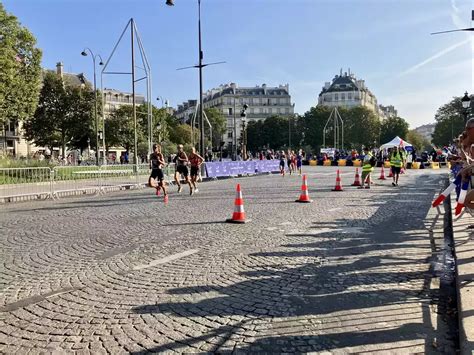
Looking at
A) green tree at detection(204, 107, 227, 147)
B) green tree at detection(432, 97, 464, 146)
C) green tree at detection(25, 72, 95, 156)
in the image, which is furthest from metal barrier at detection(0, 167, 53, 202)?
green tree at detection(204, 107, 227, 147)

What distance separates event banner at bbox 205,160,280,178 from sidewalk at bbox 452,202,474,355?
20.6 meters

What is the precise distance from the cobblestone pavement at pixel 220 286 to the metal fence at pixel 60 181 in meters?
6.22

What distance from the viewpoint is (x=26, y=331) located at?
3.77 metres

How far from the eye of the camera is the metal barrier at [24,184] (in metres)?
15.2

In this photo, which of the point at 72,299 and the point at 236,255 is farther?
the point at 236,255

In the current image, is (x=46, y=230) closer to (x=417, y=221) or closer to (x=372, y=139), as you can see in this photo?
(x=417, y=221)

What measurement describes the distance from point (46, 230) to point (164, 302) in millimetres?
5339

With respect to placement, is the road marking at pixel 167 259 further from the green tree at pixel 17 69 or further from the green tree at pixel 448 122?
the green tree at pixel 448 122

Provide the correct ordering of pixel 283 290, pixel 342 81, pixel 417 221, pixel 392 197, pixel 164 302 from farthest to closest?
pixel 342 81 < pixel 392 197 < pixel 417 221 < pixel 283 290 < pixel 164 302

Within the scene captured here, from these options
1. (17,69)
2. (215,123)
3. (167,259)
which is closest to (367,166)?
(167,259)

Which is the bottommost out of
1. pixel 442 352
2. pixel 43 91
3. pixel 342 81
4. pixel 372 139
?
pixel 442 352

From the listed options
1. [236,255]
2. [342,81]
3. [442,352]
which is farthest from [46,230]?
[342,81]

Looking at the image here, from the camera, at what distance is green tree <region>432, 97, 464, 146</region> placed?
85.3 metres

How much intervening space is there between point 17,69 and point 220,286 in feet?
117
